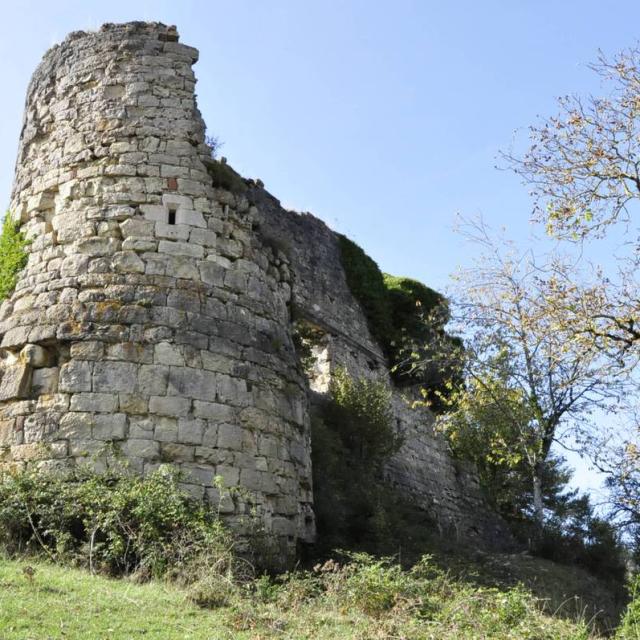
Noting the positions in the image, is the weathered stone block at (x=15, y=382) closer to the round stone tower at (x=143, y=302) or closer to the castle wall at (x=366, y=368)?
the round stone tower at (x=143, y=302)

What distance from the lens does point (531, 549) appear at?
44.8 ft

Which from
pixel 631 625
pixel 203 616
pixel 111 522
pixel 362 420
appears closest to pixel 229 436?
pixel 111 522

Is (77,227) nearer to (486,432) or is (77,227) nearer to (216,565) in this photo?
(216,565)

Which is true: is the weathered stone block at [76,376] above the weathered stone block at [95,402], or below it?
above

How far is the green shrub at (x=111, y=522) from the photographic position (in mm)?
6281

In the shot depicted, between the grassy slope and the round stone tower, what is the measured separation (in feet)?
4.90

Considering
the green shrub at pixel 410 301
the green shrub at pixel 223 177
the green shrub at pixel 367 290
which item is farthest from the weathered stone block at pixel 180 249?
the green shrub at pixel 410 301

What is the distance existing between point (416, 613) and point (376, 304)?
11431 millimetres

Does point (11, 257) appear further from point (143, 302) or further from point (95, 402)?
point (95, 402)

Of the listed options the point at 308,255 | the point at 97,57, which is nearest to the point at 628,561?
the point at 308,255

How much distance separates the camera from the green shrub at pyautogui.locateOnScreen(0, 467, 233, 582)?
6.28 metres

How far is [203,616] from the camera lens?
17.5ft

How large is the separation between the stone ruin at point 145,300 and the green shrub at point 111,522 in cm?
24

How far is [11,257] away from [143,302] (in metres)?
1.89
